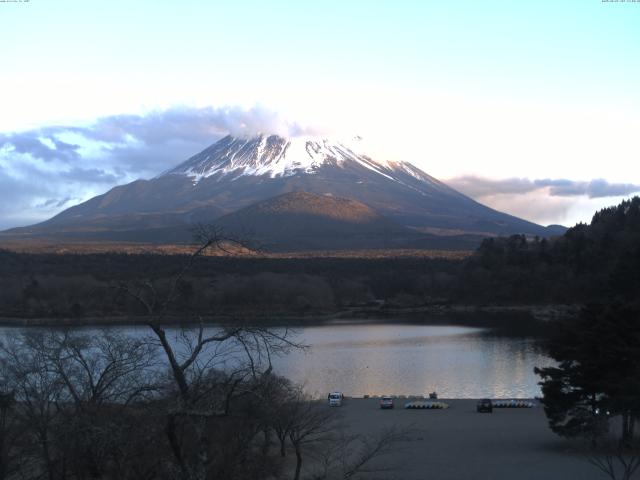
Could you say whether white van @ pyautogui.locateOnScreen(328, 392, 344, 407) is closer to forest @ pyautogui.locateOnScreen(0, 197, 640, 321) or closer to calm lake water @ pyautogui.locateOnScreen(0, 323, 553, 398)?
calm lake water @ pyautogui.locateOnScreen(0, 323, 553, 398)

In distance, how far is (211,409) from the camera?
5.80m

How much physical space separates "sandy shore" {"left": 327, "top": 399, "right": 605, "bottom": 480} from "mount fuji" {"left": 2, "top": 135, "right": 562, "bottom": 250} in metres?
86.2

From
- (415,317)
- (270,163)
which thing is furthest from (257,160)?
(415,317)

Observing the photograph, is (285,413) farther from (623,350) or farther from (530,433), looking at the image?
(530,433)

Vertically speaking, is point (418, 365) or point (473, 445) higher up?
point (473, 445)

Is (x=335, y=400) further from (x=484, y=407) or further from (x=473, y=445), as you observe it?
(x=473, y=445)

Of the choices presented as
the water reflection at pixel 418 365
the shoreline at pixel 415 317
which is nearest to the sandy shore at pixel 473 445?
the water reflection at pixel 418 365

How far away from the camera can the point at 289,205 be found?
132 metres

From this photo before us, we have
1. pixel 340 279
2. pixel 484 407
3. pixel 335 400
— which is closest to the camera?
pixel 484 407

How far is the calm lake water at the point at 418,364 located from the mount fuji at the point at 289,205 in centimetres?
6937

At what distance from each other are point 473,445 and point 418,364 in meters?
14.4

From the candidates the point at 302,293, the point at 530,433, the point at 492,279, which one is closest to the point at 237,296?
the point at 302,293

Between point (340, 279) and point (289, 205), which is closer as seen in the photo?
point (340, 279)

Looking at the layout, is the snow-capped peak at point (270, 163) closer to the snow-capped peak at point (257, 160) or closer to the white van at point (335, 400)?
the snow-capped peak at point (257, 160)
